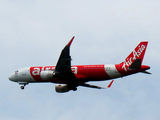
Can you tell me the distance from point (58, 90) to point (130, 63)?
43.5 feet

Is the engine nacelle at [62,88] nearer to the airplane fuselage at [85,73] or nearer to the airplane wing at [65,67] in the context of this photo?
the airplane fuselage at [85,73]

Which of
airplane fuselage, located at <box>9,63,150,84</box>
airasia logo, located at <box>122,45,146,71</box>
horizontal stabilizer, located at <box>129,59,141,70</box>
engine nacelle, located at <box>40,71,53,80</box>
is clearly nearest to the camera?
horizontal stabilizer, located at <box>129,59,141,70</box>

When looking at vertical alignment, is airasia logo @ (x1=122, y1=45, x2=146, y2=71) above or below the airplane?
above

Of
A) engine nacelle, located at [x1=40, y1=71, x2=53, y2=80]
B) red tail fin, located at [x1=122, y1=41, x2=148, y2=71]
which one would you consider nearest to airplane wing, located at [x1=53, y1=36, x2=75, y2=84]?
engine nacelle, located at [x1=40, y1=71, x2=53, y2=80]

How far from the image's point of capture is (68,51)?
44250 mm

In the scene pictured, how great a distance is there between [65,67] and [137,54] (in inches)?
411

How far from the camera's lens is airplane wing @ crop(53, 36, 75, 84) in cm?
4487

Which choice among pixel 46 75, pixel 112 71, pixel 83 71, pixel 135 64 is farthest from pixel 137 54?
pixel 46 75

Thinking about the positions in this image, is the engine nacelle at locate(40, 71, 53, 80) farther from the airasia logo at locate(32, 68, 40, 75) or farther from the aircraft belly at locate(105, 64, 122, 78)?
the aircraft belly at locate(105, 64, 122, 78)

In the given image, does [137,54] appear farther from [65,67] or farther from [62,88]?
[62,88]

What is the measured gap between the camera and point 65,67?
47.5 m

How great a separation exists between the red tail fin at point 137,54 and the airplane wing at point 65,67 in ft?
25.9

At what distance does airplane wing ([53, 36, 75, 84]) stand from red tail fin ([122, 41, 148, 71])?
7887mm

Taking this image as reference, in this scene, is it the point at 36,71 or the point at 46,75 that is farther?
the point at 36,71
